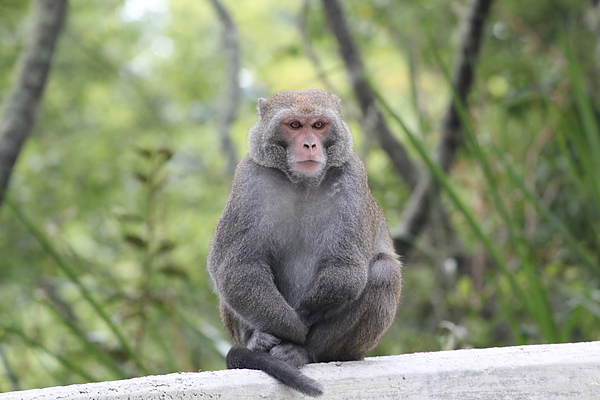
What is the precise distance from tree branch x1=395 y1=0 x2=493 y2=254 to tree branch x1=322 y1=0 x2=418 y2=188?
35 cm

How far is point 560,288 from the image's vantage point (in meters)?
5.04

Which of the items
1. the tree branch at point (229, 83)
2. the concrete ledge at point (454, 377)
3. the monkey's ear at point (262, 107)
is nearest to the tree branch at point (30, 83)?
the tree branch at point (229, 83)

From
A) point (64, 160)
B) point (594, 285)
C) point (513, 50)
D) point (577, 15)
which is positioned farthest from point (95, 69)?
point (594, 285)

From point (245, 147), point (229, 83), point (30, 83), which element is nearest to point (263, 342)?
point (30, 83)

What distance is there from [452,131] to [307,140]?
4038 mm

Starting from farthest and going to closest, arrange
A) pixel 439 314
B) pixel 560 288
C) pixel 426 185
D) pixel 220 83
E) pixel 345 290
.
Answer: pixel 220 83
pixel 439 314
pixel 426 185
pixel 560 288
pixel 345 290

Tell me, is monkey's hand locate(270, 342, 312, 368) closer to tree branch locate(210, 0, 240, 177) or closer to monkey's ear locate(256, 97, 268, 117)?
monkey's ear locate(256, 97, 268, 117)

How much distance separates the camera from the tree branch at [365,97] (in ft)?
23.8

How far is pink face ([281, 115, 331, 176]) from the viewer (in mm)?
3336

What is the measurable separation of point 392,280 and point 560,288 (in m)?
2.00

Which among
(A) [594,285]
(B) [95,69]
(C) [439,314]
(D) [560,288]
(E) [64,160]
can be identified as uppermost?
(B) [95,69]

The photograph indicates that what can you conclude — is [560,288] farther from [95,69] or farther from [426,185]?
[95,69]

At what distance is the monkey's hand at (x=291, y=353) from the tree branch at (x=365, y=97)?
3985 millimetres

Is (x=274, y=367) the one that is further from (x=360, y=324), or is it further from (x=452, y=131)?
(x=452, y=131)
